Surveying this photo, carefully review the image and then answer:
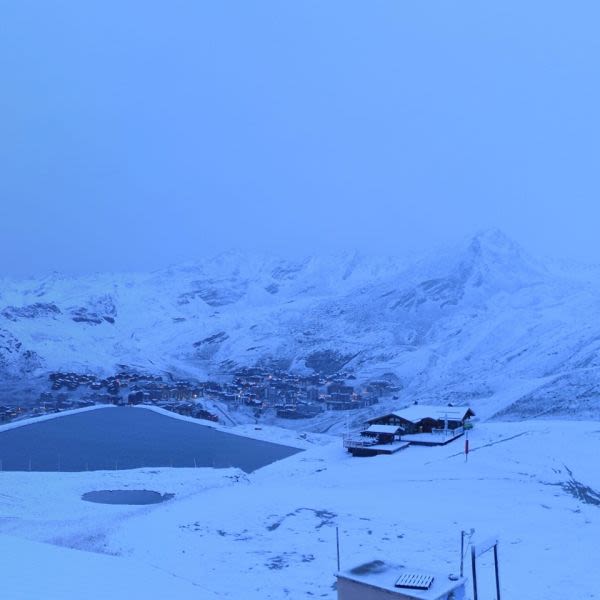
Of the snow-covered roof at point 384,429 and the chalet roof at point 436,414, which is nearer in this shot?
the snow-covered roof at point 384,429

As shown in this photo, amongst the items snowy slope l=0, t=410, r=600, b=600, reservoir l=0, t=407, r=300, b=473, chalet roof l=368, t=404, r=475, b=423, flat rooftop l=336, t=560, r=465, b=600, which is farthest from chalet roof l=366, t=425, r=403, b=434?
flat rooftop l=336, t=560, r=465, b=600

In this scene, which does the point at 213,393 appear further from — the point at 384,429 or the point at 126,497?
the point at 126,497

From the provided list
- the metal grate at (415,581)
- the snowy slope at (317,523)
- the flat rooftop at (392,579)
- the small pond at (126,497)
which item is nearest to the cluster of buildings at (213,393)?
the small pond at (126,497)

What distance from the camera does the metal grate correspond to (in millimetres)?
12211

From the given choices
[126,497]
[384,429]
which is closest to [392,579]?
[126,497]

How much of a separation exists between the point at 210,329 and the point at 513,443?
148538 millimetres

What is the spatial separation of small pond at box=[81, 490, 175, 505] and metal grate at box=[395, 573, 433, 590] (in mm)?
23161

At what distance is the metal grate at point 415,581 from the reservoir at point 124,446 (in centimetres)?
3471

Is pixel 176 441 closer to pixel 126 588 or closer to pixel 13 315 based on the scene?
pixel 126 588

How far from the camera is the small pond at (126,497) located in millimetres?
33594

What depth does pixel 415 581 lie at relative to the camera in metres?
12.4

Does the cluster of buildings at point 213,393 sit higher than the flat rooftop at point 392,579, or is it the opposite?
the cluster of buildings at point 213,393

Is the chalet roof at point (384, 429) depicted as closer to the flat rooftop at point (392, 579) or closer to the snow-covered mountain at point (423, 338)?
the snow-covered mountain at point (423, 338)

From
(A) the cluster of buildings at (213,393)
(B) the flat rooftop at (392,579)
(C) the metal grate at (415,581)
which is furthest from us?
(A) the cluster of buildings at (213,393)
